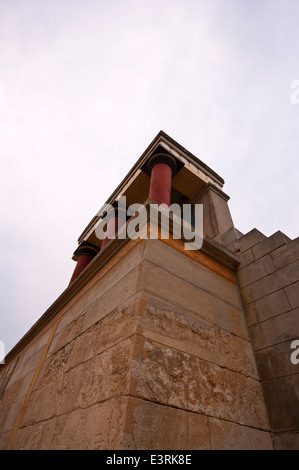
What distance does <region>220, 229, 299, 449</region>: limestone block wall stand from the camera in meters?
2.46

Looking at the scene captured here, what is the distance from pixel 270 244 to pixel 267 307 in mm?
977

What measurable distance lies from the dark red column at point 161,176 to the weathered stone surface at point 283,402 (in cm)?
429

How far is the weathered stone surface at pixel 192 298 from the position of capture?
2653mm

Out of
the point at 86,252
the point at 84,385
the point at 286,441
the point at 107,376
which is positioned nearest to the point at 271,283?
the point at 286,441

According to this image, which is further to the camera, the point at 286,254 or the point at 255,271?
the point at 255,271

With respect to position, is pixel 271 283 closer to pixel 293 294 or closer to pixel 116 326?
pixel 293 294

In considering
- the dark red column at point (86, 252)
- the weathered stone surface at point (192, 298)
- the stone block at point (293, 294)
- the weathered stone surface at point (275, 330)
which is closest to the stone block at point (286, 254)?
the stone block at point (293, 294)

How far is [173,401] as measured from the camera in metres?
1.98

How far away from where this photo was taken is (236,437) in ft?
7.13

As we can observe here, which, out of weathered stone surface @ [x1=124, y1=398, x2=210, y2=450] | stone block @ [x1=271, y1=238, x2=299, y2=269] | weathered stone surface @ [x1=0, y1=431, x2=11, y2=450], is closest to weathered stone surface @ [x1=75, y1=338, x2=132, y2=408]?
weathered stone surface @ [x1=124, y1=398, x2=210, y2=450]

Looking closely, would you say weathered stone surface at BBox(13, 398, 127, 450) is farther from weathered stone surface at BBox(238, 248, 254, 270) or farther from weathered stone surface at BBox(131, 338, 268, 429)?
weathered stone surface at BBox(238, 248, 254, 270)

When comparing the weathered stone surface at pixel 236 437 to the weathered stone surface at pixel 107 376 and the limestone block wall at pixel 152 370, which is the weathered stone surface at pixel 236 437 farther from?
the weathered stone surface at pixel 107 376

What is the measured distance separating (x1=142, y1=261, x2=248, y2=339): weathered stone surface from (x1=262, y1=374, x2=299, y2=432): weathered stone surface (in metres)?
0.61

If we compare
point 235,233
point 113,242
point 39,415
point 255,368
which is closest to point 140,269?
point 113,242
